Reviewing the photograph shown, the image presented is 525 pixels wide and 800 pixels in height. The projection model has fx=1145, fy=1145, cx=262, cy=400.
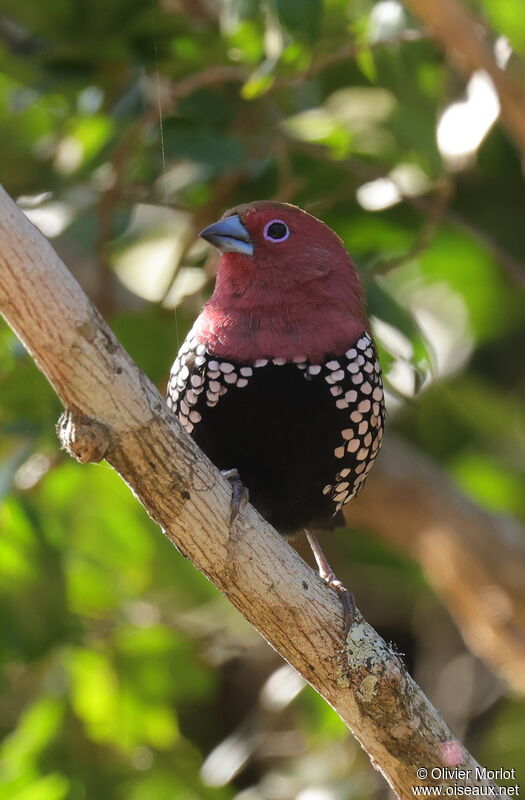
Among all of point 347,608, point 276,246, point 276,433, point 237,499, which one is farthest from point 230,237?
point 347,608

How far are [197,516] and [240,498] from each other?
0.12m

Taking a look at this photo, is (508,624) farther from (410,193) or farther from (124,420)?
(124,420)

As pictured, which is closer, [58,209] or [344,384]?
[344,384]

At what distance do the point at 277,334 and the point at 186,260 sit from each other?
5.90ft

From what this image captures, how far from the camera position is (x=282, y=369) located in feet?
9.59

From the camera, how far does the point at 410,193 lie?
15.8 ft

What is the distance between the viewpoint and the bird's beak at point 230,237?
3047 mm

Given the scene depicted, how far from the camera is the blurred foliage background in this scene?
4.32m

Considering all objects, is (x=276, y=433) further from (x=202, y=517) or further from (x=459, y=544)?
(x=459, y=544)

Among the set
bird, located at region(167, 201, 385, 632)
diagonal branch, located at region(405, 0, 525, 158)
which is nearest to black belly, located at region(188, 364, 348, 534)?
bird, located at region(167, 201, 385, 632)

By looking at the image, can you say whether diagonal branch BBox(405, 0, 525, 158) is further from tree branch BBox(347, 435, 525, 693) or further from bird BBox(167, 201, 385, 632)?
tree branch BBox(347, 435, 525, 693)

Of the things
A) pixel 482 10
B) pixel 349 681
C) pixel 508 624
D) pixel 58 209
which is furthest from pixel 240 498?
pixel 482 10

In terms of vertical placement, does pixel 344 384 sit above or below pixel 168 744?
above

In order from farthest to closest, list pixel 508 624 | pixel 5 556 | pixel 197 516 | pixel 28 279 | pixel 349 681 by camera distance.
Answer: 1. pixel 508 624
2. pixel 5 556
3. pixel 349 681
4. pixel 197 516
5. pixel 28 279
